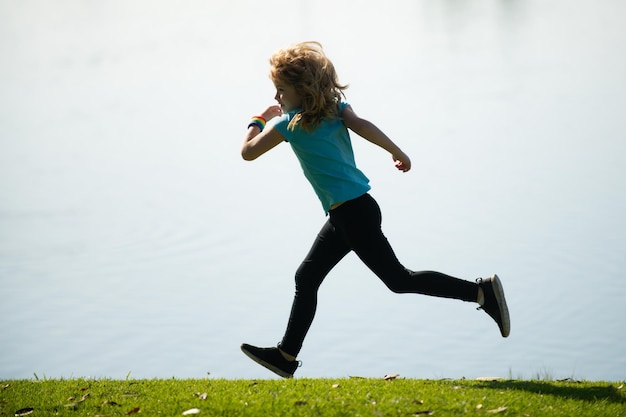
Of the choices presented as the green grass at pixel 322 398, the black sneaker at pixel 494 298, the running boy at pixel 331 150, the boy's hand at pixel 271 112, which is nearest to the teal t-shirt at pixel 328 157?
the running boy at pixel 331 150

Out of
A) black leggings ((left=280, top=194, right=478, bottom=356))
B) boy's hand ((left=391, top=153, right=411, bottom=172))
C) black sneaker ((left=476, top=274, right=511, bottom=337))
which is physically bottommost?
black sneaker ((left=476, top=274, right=511, bottom=337))

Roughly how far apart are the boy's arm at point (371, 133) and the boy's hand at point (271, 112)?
44cm

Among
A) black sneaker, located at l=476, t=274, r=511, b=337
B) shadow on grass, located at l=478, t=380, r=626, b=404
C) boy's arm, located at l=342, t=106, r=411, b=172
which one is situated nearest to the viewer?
boy's arm, located at l=342, t=106, r=411, b=172

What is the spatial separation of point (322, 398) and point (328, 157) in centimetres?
126

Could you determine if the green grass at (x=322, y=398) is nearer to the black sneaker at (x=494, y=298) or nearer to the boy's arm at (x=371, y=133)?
the black sneaker at (x=494, y=298)

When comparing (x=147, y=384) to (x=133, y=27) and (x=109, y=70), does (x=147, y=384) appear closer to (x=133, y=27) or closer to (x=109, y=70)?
(x=109, y=70)

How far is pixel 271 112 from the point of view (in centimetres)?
529

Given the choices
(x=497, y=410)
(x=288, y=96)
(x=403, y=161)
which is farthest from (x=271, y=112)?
(x=497, y=410)

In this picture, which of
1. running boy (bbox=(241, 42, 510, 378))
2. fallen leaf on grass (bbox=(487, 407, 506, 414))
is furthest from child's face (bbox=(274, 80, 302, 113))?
fallen leaf on grass (bbox=(487, 407, 506, 414))

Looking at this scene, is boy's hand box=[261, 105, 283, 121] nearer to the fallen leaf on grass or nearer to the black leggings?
the black leggings

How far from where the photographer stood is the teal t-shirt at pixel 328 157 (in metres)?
5.02

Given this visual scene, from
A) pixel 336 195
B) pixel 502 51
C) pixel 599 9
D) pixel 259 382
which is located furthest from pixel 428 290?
pixel 599 9

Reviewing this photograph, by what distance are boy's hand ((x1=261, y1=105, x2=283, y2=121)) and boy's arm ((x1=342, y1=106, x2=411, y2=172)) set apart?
44cm

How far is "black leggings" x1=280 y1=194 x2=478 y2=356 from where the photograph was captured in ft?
16.5
